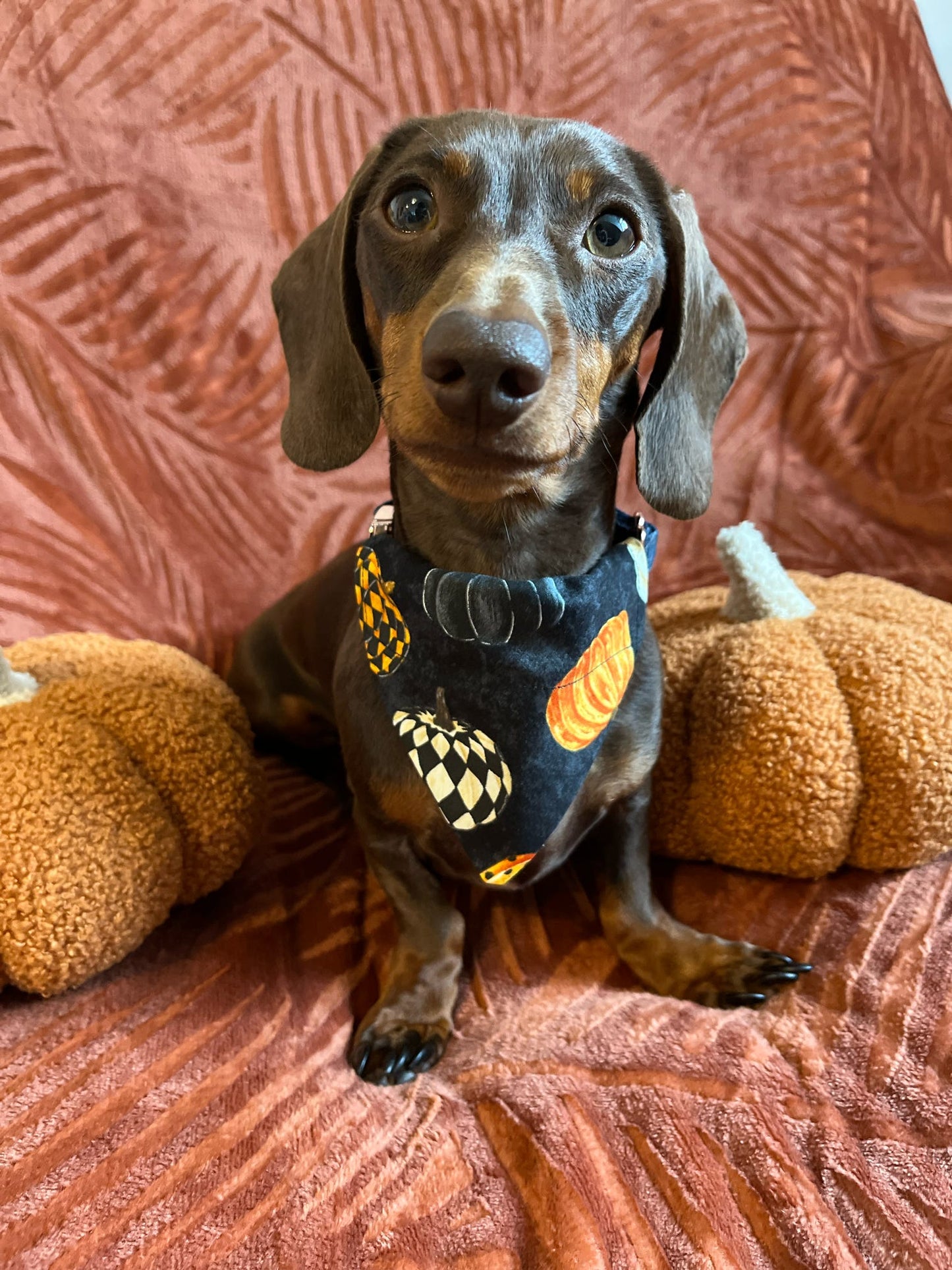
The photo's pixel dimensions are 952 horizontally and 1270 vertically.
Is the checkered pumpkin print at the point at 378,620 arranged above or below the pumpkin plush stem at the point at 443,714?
above

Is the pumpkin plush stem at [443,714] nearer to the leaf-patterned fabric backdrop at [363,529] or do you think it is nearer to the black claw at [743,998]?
the leaf-patterned fabric backdrop at [363,529]

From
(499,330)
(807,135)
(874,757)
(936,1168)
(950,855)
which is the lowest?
(950,855)

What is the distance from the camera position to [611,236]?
4.05ft

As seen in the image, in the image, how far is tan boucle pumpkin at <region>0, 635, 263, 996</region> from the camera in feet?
4.06

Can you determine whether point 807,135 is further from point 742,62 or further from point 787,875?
point 787,875

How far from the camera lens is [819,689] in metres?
1.50

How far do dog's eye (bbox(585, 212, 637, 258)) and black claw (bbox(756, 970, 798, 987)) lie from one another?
3.38 ft

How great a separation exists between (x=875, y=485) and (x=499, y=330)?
5.11 ft

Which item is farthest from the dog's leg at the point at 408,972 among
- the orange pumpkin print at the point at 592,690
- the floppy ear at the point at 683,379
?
the floppy ear at the point at 683,379

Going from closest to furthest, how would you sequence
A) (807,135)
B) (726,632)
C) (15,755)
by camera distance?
1. (15,755)
2. (726,632)
3. (807,135)

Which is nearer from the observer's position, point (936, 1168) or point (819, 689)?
point (936, 1168)

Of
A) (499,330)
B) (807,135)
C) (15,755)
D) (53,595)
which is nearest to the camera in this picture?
(499,330)

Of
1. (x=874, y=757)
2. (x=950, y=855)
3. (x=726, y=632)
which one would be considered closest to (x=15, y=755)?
(x=726, y=632)

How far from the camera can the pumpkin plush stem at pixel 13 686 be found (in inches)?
54.9
